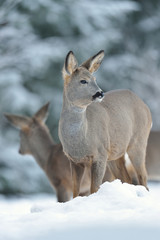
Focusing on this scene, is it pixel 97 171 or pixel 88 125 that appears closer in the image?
pixel 97 171

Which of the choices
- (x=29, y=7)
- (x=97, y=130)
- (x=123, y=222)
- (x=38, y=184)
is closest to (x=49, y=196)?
(x=38, y=184)

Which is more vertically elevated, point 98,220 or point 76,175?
point 98,220

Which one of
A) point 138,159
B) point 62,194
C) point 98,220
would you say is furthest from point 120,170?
point 98,220

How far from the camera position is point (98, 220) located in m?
3.05

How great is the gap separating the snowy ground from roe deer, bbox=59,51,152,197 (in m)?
1.06

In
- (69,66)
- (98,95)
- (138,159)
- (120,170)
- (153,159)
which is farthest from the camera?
(153,159)

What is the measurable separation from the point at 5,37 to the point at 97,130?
7.42 metres

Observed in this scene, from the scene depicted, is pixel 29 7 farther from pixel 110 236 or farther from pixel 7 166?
pixel 110 236

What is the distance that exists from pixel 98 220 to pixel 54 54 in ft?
30.1

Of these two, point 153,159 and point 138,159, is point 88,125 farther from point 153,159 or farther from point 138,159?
point 153,159

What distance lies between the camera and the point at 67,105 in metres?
4.84

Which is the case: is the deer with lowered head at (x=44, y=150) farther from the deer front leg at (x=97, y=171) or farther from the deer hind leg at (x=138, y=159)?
the deer front leg at (x=97, y=171)

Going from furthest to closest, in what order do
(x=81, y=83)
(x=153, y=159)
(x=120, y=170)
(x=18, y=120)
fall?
(x=153, y=159) < (x=18, y=120) < (x=120, y=170) < (x=81, y=83)

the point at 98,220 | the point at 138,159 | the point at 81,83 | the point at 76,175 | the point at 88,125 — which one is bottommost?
the point at 138,159
